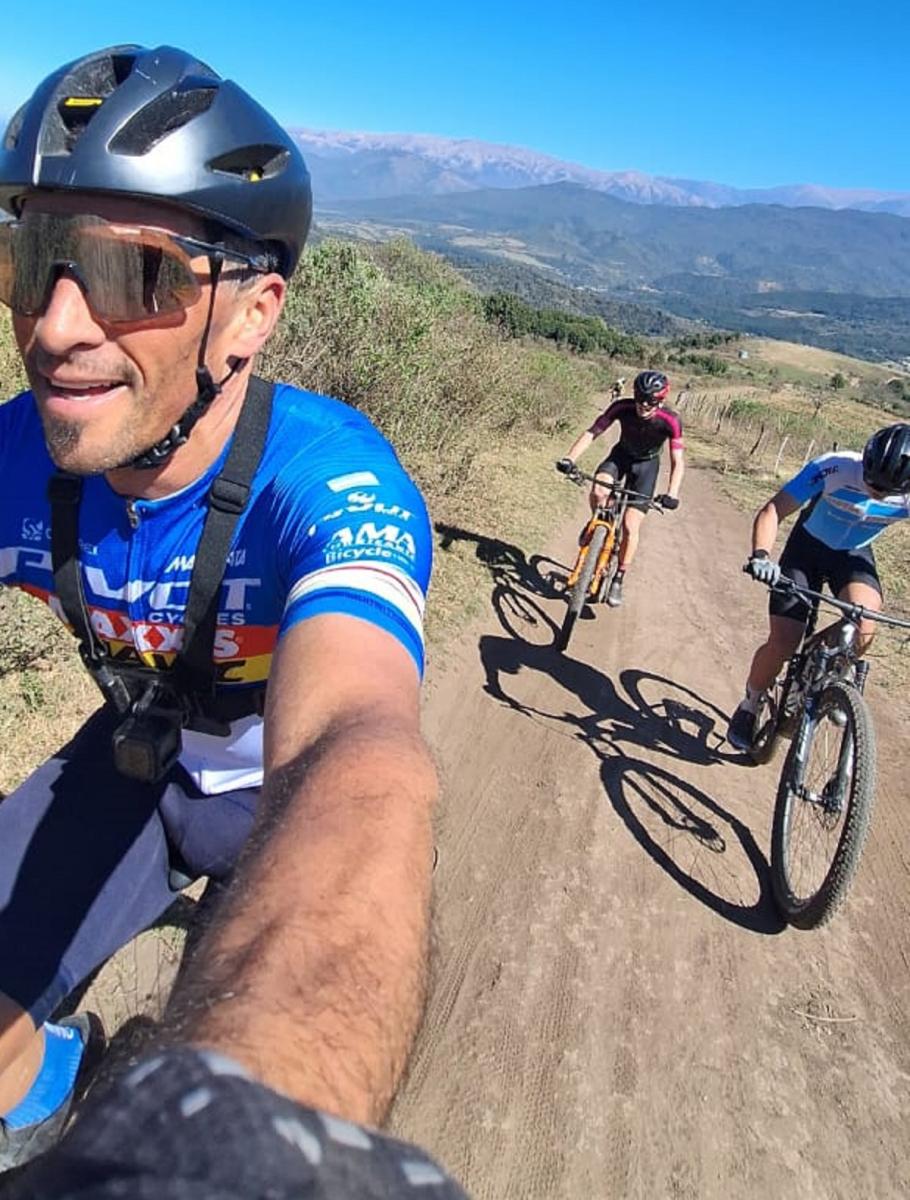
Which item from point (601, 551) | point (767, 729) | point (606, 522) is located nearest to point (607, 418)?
point (606, 522)

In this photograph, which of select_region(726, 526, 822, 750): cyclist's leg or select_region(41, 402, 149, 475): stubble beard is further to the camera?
select_region(726, 526, 822, 750): cyclist's leg

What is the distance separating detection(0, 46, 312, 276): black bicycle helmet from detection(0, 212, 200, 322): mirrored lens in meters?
0.08

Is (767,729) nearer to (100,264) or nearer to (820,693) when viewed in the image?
(820,693)

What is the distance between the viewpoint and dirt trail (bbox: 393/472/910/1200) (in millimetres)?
2479

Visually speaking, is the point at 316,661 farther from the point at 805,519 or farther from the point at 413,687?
the point at 805,519

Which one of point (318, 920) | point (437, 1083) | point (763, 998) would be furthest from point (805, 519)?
point (318, 920)

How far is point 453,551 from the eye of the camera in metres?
7.53

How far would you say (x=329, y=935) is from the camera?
84cm

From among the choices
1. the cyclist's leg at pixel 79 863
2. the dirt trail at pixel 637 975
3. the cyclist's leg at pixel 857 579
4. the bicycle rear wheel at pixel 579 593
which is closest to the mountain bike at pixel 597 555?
the bicycle rear wheel at pixel 579 593

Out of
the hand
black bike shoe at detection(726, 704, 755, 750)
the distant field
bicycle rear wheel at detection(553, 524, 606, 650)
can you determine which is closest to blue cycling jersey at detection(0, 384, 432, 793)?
the hand

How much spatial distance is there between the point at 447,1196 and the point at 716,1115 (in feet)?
8.72

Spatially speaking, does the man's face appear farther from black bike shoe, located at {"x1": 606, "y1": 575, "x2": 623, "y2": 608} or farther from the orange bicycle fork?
black bike shoe, located at {"x1": 606, "y1": 575, "x2": 623, "y2": 608}

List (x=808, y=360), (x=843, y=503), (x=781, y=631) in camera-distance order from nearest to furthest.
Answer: (x=843, y=503) < (x=781, y=631) < (x=808, y=360)

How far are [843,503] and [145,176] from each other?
4061 millimetres
